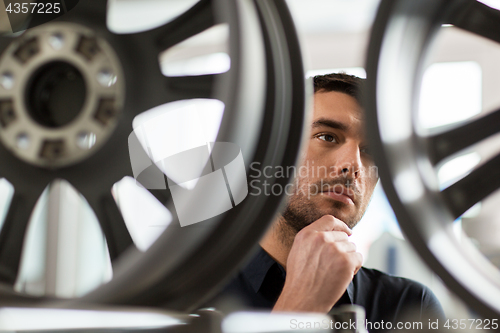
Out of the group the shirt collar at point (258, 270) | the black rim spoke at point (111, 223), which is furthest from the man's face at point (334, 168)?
the black rim spoke at point (111, 223)

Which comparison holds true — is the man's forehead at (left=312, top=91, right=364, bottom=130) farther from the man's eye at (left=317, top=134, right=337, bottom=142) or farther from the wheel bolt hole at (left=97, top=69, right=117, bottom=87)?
the wheel bolt hole at (left=97, top=69, right=117, bottom=87)

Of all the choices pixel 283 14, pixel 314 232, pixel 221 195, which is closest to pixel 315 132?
pixel 314 232

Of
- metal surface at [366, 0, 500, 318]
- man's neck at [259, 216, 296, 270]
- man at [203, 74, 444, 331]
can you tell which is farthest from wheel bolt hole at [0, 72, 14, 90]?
man's neck at [259, 216, 296, 270]

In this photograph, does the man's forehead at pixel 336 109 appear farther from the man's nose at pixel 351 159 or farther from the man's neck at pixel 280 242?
the man's neck at pixel 280 242

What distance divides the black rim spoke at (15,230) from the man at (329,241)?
0.42 metres

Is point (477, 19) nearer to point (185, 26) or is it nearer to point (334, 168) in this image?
point (185, 26)

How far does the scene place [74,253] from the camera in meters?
0.75

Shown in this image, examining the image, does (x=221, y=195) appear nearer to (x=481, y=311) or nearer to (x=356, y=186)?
(x=481, y=311)

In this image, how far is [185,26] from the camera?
0.59m

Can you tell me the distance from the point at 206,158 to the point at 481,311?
0.38m

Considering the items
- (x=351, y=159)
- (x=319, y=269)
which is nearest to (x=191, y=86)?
(x=319, y=269)

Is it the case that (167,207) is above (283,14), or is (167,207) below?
below

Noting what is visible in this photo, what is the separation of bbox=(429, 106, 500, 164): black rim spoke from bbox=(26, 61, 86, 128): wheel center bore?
50 centimetres

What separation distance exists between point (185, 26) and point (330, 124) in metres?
0.72
